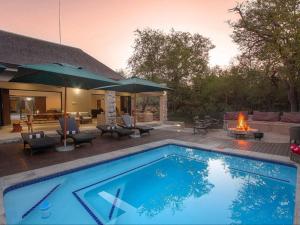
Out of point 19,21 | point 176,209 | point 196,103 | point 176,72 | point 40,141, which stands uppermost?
point 19,21

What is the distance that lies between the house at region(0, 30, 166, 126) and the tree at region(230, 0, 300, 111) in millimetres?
8304

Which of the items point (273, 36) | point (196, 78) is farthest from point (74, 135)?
A: point (196, 78)

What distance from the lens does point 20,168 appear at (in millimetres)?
5184

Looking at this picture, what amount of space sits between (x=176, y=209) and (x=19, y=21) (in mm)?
16067

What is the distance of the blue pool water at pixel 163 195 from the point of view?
360cm

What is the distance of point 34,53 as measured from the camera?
12.4 m

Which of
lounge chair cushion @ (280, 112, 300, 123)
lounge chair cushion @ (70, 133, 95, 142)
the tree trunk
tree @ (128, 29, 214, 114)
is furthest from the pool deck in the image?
tree @ (128, 29, 214, 114)

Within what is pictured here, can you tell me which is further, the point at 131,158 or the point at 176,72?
the point at 176,72

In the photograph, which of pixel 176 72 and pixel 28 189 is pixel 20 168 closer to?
pixel 28 189

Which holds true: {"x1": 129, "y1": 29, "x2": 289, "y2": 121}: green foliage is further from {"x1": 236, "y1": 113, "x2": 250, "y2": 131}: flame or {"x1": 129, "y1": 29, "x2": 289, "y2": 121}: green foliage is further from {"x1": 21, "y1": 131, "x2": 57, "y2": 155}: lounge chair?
{"x1": 21, "y1": 131, "x2": 57, "y2": 155}: lounge chair

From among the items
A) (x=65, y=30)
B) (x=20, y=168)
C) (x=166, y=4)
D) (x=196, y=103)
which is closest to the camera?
(x=20, y=168)

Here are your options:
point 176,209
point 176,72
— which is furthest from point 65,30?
point 176,209

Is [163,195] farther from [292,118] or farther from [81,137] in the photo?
[292,118]

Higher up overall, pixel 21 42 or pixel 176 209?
pixel 21 42
